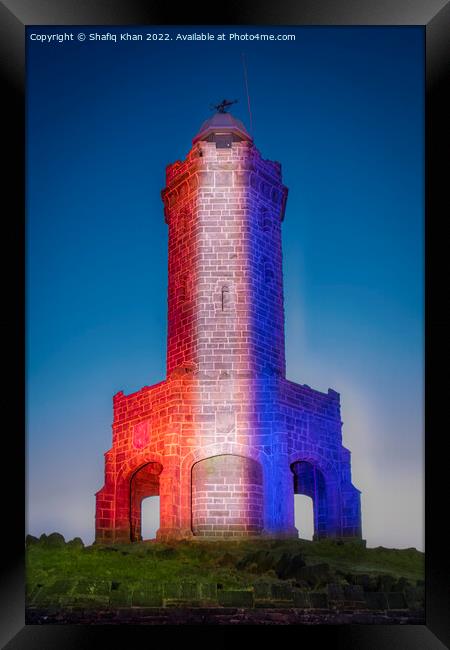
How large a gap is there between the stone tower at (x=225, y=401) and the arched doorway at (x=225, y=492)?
0.08 ft

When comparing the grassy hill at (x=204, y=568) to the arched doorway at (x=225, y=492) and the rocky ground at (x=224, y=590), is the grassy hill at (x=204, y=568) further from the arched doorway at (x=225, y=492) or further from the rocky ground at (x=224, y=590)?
the arched doorway at (x=225, y=492)

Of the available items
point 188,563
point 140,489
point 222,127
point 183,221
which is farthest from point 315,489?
point 222,127

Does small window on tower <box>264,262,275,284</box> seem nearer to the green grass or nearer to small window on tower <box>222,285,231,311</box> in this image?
small window on tower <box>222,285,231,311</box>

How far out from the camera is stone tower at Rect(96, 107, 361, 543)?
1825 cm

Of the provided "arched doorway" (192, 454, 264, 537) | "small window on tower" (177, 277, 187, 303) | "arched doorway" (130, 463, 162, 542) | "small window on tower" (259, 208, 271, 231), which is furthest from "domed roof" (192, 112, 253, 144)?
"arched doorway" (130, 463, 162, 542)

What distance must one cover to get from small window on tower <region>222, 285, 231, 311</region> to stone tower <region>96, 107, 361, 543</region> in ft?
0.07

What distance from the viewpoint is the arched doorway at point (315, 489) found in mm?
19078

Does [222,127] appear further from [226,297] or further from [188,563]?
[188,563]

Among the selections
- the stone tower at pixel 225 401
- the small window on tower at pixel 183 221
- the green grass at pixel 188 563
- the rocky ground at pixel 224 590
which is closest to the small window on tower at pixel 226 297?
the stone tower at pixel 225 401

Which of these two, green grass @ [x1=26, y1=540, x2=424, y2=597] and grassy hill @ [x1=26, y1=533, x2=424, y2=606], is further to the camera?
green grass @ [x1=26, y1=540, x2=424, y2=597]
